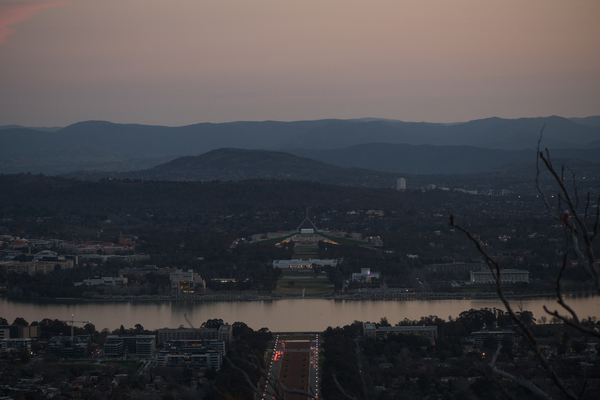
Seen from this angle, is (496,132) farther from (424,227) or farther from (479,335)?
(479,335)

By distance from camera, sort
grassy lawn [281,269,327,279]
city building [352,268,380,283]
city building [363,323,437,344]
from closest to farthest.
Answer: city building [363,323,437,344], city building [352,268,380,283], grassy lawn [281,269,327,279]

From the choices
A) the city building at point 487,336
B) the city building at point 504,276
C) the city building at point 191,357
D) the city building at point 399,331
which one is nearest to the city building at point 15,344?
the city building at point 191,357

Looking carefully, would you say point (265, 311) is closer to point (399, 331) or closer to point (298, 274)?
point (399, 331)

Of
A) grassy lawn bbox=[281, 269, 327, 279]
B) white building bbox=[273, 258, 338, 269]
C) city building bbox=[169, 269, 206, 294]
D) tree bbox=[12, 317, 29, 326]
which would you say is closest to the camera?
tree bbox=[12, 317, 29, 326]

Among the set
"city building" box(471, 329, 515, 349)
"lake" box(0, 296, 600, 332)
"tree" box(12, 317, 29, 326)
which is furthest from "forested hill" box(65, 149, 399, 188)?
"tree" box(12, 317, 29, 326)

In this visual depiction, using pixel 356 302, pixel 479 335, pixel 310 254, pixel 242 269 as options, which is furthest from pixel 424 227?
pixel 479 335

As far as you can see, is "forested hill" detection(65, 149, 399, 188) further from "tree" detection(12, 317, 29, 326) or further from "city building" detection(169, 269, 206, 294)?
"tree" detection(12, 317, 29, 326)

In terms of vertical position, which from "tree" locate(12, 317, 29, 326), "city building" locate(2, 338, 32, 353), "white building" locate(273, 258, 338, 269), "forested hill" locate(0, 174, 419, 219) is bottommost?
"city building" locate(2, 338, 32, 353)

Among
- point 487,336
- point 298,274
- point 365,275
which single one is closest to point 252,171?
point 298,274
